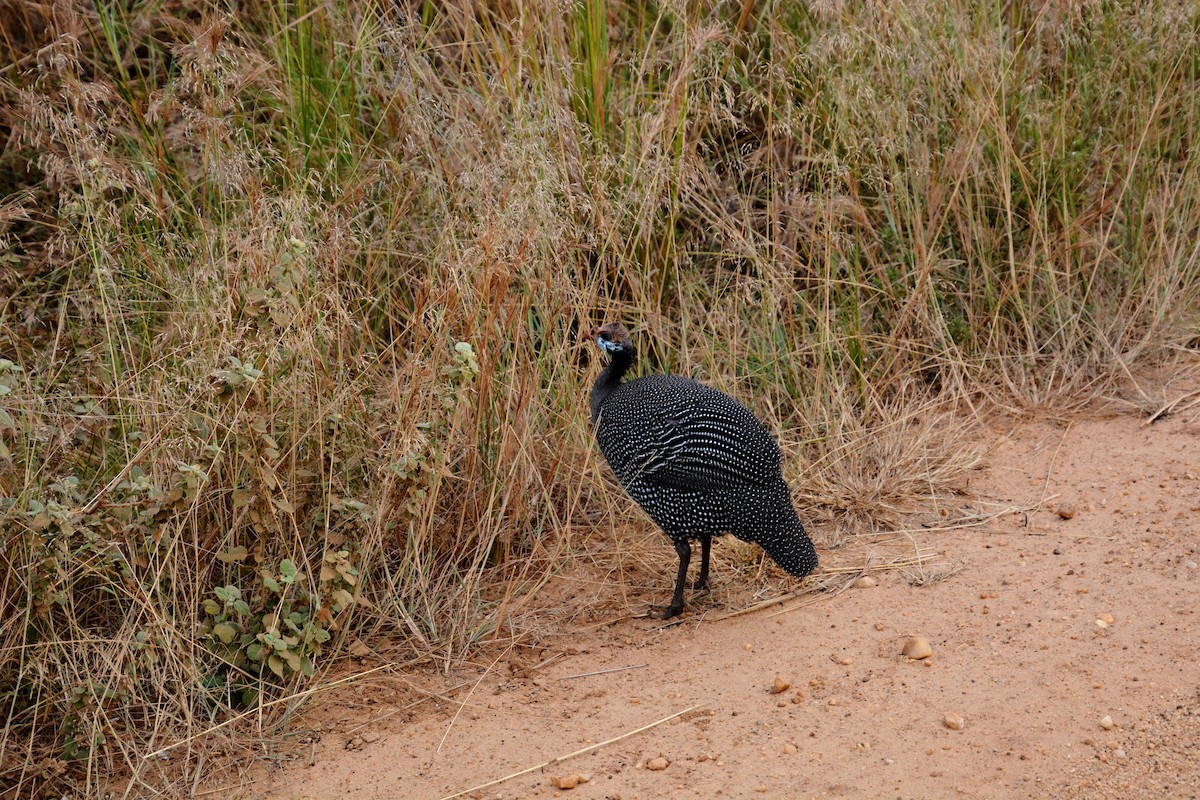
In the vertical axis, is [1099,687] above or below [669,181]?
below

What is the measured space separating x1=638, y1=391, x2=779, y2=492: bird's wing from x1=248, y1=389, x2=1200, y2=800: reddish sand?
1.35 ft

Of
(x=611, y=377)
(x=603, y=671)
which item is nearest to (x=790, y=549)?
(x=603, y=671)

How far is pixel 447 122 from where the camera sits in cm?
456

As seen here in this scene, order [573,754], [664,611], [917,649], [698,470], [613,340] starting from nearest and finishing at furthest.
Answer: [573,754]
[917,649]
[698,470]
[664,611]
[613,340]

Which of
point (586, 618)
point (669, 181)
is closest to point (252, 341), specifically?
point (586, 618)

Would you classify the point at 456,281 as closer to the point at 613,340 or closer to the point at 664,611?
the point at 613,340

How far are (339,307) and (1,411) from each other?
39.0 inches

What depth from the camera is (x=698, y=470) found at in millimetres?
3639

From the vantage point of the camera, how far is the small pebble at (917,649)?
3.32 meters

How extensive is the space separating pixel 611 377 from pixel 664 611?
74 centimetres

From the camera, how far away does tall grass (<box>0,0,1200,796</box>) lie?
3.26 m

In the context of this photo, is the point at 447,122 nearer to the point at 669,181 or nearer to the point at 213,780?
the point at 669,181

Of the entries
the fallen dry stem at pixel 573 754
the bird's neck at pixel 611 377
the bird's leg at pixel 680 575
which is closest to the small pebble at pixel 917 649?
the fallen dry stem at pixel 573 754

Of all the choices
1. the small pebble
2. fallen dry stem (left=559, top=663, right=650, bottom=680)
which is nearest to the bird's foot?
fallen dry stem (left=559, top=663, right=650, bottom=680)
